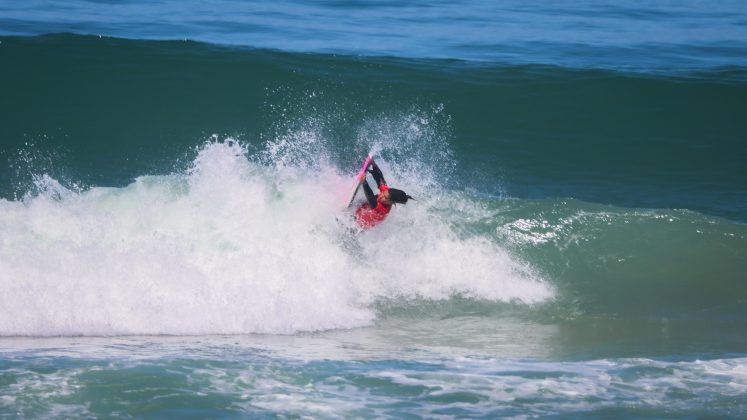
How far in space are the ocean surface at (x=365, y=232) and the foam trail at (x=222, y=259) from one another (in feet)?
0.10

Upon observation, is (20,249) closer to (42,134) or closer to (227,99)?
(42,134)

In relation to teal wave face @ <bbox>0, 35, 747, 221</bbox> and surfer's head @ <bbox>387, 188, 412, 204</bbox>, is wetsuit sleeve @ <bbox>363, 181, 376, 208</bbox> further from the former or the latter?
teal wave face @ <bbox>0, 35, 747, 221</bbox>

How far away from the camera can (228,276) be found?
29.7 feet

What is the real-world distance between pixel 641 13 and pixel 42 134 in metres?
16.1

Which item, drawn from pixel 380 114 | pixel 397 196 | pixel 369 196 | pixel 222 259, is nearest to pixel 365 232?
pixel 369 196

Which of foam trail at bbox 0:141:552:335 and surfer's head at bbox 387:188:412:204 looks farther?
surfer's head at bbox 387:188:412:204

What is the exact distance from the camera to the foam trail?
27.0ft

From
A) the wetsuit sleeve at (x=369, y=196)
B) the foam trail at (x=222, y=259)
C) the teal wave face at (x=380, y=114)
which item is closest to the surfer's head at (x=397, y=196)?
the wetsuit sleeve at (x=369, y=196)

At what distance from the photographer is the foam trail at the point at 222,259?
324 inches

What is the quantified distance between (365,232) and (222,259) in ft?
5.20

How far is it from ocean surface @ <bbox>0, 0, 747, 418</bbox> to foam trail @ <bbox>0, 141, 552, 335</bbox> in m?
0.03

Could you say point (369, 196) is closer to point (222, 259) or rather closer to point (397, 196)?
point (397, 196)

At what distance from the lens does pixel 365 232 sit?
9789 millimetres

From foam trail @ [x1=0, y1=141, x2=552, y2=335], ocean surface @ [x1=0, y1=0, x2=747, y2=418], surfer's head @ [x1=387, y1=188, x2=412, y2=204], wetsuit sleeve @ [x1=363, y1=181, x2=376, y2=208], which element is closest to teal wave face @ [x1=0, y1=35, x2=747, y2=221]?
ocean surface @ [x1=0, y1=0, x2=747, y2=418]
